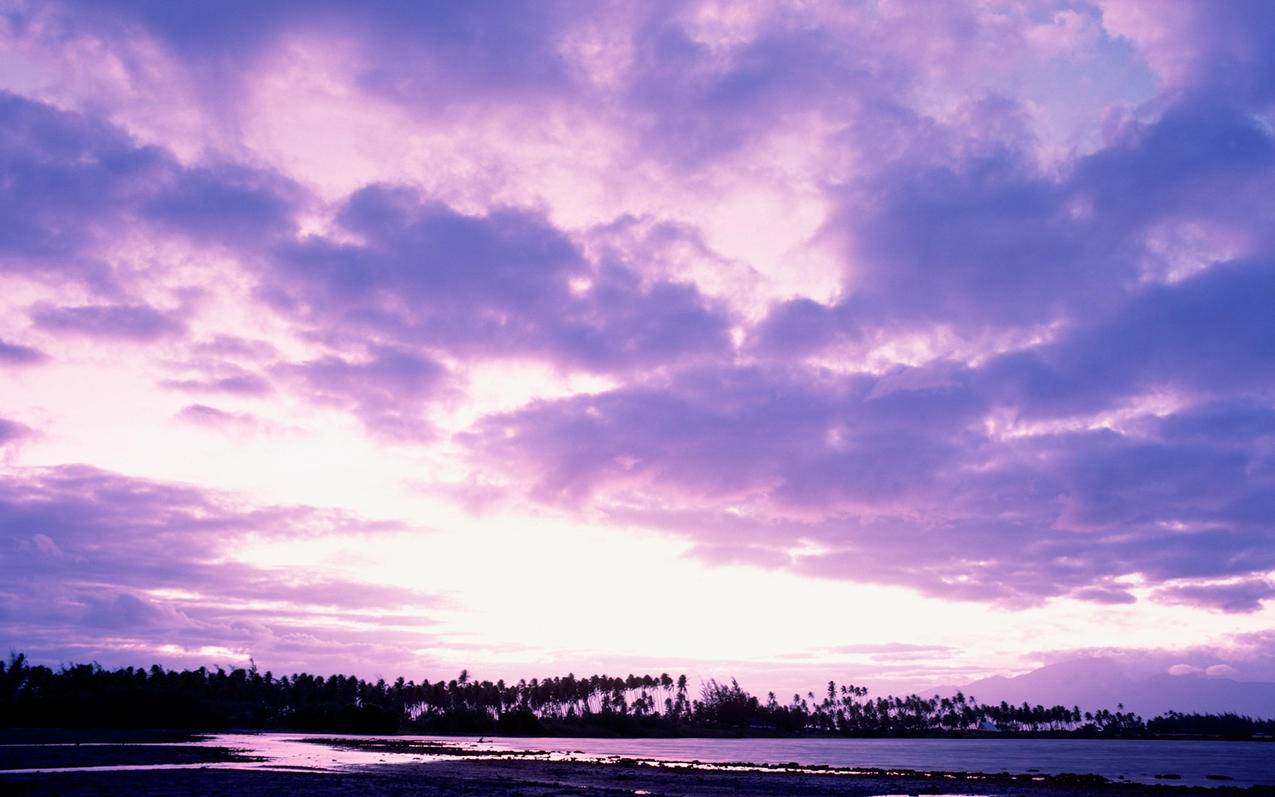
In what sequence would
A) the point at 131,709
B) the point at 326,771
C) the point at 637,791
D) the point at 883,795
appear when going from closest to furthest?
the point at 637,791, the point at 883,795, the point at 326,771, the point at 131,709

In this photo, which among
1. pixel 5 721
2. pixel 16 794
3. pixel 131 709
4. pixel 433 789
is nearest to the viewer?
pixel 16 794

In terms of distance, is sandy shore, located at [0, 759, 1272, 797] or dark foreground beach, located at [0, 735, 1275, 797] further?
dark foreground beach, located at [0, 735, 1275, 797]

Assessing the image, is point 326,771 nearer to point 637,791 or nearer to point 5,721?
point 637,791

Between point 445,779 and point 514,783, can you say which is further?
point 445,779

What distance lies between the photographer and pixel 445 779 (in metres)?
62.0

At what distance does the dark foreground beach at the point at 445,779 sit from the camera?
4906cm

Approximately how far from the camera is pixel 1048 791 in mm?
70312

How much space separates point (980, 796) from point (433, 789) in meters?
38.3

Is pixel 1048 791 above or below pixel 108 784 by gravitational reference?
below

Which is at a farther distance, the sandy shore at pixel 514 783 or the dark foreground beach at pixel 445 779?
the dark foreground beach at pixel 445 779

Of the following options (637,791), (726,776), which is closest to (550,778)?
(637,791)

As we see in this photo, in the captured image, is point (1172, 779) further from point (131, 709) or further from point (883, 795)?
point (131, 709)

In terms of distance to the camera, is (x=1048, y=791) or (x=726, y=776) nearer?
(x=1048, y=791)

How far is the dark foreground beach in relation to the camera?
4906 centimetres
